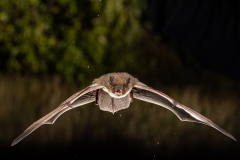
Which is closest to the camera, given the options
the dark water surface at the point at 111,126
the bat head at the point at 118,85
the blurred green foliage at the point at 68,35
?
the bat head at the point at 118,85

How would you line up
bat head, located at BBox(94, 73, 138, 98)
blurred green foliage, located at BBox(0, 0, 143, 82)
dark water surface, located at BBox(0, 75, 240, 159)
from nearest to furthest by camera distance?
bat head, located at BBox(94, 73, 138, 98) < blurred green foliage, located at BBox(0, 0, 143, 82) < dark water surface, located at BBox(0, 75, 240, 159)

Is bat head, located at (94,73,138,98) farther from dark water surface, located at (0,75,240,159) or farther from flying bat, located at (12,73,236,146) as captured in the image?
dark water surface, located at (0,75,240,159)

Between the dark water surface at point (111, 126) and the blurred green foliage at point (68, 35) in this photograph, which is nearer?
the blurred green foliage at point (68, 35)

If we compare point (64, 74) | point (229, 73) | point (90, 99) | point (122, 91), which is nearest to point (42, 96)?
point (64, 74)

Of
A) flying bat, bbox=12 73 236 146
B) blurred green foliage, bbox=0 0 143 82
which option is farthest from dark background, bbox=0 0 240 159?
flying bat, bbox=12 73 236 146

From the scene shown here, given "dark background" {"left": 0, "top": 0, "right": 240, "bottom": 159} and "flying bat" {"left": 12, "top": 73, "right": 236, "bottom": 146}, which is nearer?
"flying bat" {"left": 12, "top": 73, "right": 236, "bottom": 146}

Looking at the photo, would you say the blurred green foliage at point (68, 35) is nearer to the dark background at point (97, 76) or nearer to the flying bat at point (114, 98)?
the dark background at point (97, 76)

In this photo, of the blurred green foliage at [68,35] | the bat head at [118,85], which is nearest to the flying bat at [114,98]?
the bat head at [118,85]

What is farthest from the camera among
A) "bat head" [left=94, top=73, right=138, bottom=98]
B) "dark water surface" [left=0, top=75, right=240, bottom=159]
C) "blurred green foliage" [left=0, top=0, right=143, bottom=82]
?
"dark water surface" [left=0, top=75, right=240, bottom=159]

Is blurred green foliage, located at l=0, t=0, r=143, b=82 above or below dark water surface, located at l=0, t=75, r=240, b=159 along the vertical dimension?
above

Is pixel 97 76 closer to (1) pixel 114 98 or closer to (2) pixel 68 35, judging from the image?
(2) pixel 68 35
